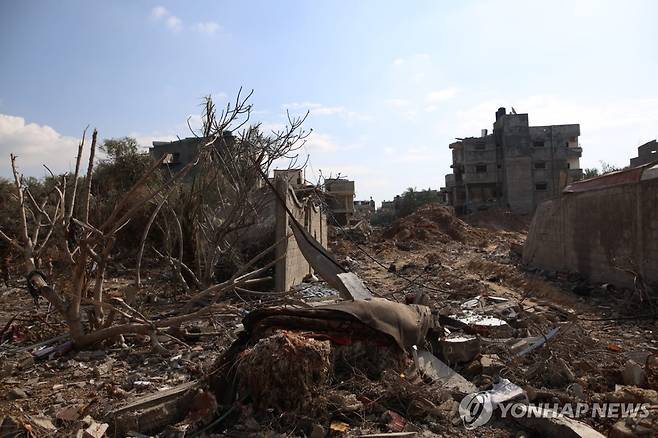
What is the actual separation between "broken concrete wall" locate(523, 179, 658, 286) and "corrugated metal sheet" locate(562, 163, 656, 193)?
0.30ft

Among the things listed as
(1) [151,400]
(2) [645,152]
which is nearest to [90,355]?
(1) [151,400]

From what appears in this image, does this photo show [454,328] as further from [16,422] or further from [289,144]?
[289,144]

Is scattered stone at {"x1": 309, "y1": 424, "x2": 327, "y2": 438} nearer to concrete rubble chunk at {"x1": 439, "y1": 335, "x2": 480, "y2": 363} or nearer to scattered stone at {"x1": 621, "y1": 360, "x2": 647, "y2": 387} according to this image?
concrete rubble chunk at {"x1": 439, "y1": 335, "x2": 480, "y2": 363}

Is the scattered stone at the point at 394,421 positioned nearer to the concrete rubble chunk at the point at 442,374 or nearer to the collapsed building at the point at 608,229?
the concrete rubble chunk at the point at 442,374

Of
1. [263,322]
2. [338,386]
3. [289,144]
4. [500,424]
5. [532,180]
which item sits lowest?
[500,424]

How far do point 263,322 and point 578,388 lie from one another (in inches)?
97.3

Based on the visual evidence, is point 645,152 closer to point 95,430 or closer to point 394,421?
point 394,421

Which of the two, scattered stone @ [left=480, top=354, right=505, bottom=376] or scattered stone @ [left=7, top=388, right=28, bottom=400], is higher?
scattered stone @ [left=480, top=354, right=505, bottom=376]

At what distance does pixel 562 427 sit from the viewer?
9.39 feet

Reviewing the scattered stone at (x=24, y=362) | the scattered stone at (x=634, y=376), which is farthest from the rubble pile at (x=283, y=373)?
the scattered stone at (x=24, y=362)

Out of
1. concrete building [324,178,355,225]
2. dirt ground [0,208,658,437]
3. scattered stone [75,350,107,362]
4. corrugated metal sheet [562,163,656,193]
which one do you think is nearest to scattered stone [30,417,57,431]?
dirt ground [0,208,658,437]

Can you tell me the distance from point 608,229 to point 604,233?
0.51 feet

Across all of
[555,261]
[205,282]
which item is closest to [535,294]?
[555,261]

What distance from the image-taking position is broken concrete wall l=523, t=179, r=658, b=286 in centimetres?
768
